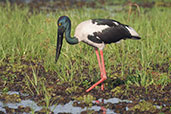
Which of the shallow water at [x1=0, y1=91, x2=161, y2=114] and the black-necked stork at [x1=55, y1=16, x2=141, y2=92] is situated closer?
the shallow water at [x1=0, y1=91, x2=161, y2=114]

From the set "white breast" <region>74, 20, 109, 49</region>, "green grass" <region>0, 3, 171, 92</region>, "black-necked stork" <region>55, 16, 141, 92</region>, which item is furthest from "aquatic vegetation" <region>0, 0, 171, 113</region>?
"white breast" <region>74, 20, 109, 49</region>

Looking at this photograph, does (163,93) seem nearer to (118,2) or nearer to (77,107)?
(77,107)

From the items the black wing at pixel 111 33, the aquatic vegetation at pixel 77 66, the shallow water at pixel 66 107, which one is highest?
the black wing at pixel 111 33

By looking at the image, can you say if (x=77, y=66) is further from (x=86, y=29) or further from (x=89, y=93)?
(x=86, y=29)

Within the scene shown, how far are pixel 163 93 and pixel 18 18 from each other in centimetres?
515

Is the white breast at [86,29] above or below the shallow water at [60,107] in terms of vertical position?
above

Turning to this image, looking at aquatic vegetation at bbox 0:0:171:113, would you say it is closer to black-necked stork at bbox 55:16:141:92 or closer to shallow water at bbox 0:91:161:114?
shallow water at bbox 0:91:161:114

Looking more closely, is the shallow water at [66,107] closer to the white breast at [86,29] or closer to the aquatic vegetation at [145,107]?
the aquatic vegetation at [145,107]

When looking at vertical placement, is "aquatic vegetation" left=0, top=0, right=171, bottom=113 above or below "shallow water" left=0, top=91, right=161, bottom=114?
above

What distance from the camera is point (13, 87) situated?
6.45 metres

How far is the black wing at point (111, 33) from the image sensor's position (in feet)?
20.3

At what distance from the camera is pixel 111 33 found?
6.29 metres

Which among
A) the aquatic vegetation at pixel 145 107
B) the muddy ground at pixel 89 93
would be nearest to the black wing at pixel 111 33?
the muddy ground at pixel 89 93

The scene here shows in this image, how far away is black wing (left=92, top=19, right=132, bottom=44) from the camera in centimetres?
618
